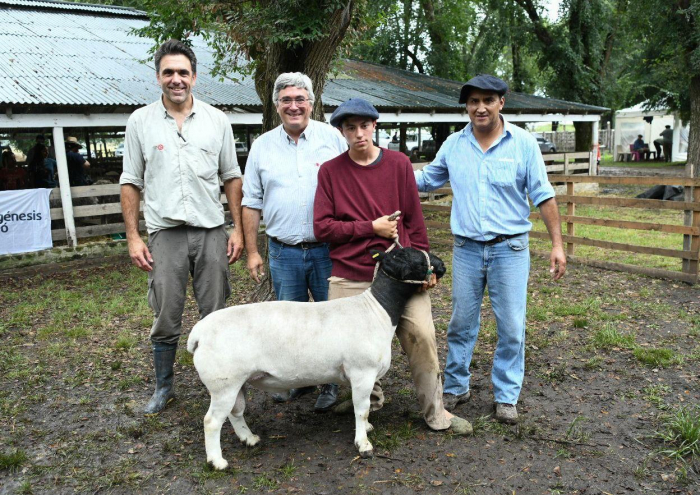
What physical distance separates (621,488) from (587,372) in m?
1.76

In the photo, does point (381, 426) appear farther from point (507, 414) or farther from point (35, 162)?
point (35, 162)

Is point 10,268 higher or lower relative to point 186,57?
lower

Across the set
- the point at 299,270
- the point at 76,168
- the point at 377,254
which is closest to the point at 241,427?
the point at 299,270

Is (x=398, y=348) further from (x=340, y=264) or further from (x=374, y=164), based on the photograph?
(x=374, y=164)

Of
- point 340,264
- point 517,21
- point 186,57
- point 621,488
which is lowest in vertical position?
point 621,488

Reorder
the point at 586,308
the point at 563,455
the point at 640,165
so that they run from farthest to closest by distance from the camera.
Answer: the point at 640,165
the point at 586,308
the point at 563,455

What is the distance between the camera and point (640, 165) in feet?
→ 97.0

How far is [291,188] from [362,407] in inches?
57.2

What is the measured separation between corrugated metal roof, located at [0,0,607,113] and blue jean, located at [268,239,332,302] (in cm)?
512

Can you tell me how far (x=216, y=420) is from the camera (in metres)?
3.28

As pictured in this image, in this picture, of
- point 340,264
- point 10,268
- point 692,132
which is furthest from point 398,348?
point 692,132

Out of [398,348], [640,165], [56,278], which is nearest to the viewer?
[398,348]

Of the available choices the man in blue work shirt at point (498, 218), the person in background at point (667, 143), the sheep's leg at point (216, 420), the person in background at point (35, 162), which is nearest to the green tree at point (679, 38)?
the person in background at point (667, 143)

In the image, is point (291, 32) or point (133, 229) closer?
point (133, 229)
